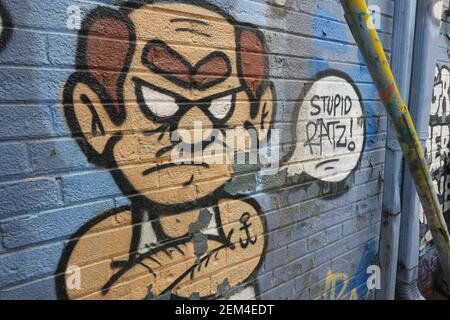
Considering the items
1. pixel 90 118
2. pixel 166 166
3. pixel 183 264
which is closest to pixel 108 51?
pixel 90 118

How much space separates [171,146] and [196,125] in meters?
0.17

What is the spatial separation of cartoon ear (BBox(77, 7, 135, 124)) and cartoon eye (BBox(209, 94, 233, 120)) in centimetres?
48

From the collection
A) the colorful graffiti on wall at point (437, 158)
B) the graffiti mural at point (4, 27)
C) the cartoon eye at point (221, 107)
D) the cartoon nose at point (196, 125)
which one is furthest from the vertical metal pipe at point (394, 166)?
the graffiti mural at point (4, 27)

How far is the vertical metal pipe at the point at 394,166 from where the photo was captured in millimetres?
2686

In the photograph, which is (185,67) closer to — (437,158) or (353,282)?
(353,282)

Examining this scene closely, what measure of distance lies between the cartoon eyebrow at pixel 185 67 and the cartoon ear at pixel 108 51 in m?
0.11

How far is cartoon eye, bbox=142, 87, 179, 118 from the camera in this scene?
156 centimetres

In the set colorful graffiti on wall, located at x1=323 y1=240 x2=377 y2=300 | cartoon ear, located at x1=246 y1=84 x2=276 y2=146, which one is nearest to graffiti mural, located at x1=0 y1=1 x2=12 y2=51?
cartoon ear, located at x1=246 y1=84 x2=276 y2=146

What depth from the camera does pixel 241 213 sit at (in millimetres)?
1996

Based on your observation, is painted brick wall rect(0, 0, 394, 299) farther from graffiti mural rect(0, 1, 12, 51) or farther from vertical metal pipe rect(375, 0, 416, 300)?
vertical metal pipe rect(375, 0, 416, 300)

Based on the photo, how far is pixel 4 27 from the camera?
121 cm

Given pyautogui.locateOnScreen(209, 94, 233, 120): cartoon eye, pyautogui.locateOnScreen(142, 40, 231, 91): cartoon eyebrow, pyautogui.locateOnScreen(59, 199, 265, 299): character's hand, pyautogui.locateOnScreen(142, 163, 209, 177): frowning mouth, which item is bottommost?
pyautogui.locateOnScreen(59, 199, 265, 299): character's hand
